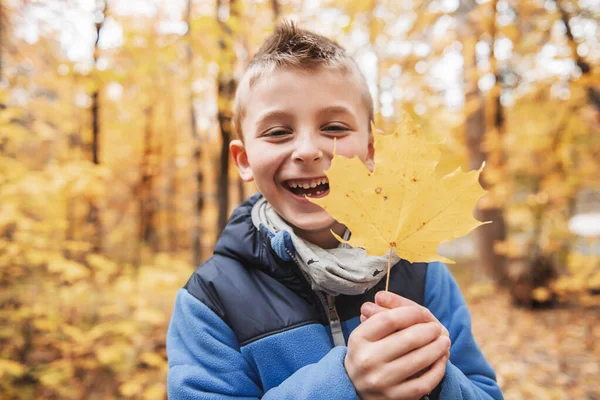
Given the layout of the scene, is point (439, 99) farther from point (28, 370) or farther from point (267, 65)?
point (28, 370)

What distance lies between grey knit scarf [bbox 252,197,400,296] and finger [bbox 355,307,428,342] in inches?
8.9

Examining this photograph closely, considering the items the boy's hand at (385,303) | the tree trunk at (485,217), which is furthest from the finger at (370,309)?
the tree trunk at (485,217)

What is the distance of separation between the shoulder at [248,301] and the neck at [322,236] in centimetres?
16

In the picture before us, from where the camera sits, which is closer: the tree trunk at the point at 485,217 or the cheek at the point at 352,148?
the cheek at the point at 352,148

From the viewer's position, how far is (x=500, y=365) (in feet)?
12.2

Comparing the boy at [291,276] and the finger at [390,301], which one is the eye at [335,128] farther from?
the finger at [390,301]

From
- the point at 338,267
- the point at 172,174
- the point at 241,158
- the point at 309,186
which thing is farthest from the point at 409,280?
the point at 172,174

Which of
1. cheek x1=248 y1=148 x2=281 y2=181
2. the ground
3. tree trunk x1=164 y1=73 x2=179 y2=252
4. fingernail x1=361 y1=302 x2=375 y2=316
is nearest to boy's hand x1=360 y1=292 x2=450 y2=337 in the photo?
fingernail x1=361 y1=302 x2=375 y2=316

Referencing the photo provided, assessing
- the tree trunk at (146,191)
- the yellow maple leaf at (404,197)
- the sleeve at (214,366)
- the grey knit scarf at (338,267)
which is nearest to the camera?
the yellow maple leaf at (404,197)

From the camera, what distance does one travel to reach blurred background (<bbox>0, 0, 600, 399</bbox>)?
9.73 feet

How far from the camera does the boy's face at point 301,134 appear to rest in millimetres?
931

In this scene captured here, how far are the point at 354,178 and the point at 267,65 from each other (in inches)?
23.5

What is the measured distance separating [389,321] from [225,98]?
3.09 m

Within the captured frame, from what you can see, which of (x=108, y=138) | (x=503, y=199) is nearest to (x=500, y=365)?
(x=503, y=199)
